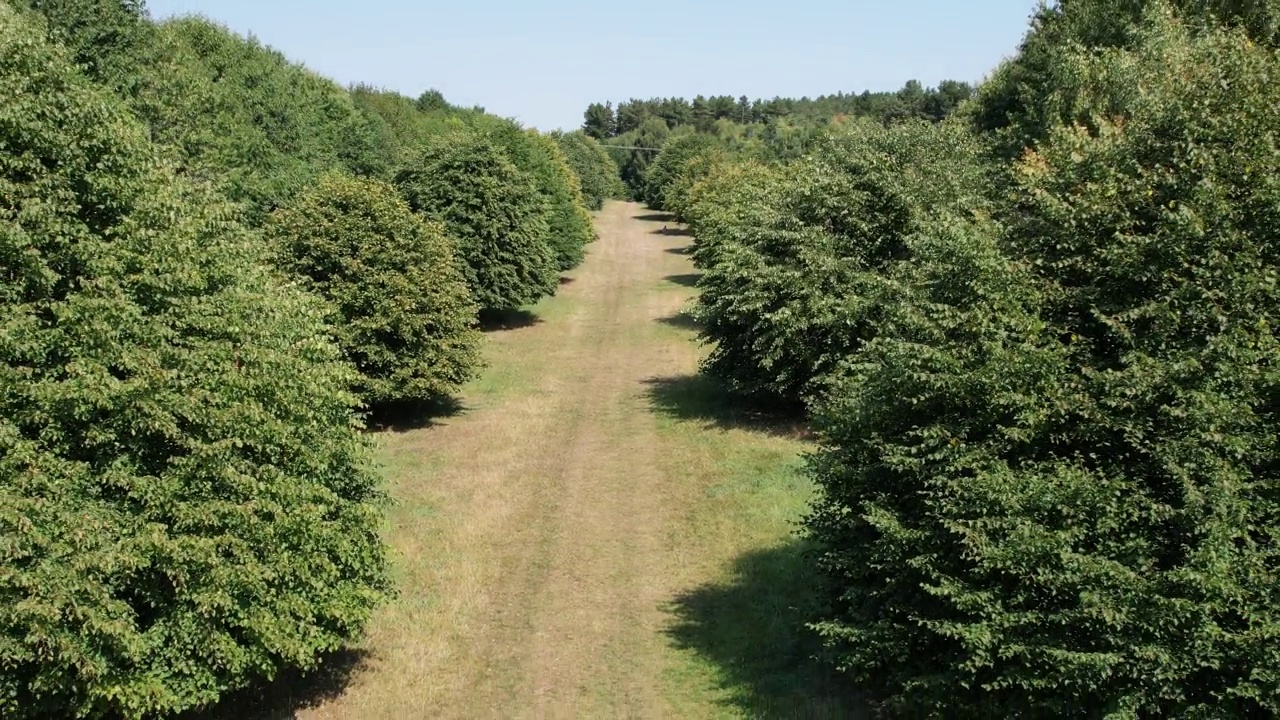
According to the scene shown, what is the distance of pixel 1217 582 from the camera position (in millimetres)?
10570

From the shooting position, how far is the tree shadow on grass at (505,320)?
176ft

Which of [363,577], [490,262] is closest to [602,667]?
[363,577]

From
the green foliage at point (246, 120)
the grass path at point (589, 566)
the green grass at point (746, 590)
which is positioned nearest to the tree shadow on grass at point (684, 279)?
the green foliage at point (246, 120)

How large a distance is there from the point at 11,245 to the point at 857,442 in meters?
12.7

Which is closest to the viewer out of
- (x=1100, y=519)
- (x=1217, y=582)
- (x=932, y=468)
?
(x=1217, y=582)

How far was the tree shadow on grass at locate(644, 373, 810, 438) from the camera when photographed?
33312mm

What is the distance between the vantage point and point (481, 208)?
4722cm

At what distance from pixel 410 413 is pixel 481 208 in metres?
14.6

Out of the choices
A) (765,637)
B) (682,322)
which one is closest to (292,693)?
(765,637)

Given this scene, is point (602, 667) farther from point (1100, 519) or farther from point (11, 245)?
point (11, 245)

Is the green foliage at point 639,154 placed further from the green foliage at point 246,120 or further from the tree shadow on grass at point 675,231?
the green foliage at point 246,120

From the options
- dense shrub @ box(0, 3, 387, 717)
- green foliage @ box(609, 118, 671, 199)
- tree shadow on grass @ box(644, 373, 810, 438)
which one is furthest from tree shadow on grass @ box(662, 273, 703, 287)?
green foliage @ box(609, 118, 671, 199)

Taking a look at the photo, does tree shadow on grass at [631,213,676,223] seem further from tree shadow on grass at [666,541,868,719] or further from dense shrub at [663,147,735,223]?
tree shadow on grass at [666,541,868,719]

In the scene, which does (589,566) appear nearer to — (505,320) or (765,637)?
(765,637)
